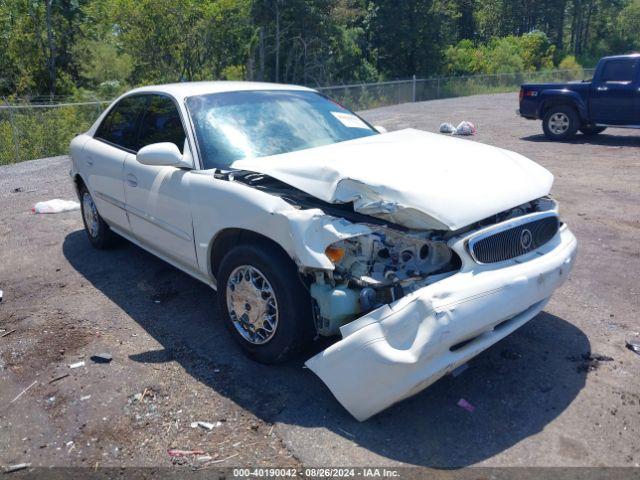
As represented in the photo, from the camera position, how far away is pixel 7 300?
5.23 meters

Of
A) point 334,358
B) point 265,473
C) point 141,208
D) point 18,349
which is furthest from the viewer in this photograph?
point 141,208

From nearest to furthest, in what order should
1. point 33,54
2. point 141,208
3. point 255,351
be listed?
point 255,351 → point 141,208 → point 33,54

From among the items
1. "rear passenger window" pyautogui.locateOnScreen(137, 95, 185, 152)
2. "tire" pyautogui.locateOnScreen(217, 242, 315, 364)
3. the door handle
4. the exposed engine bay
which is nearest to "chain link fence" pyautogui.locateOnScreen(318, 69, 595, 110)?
"rear passenger window" pyautogui.locateOnScreen(137, 95, 185, 152)

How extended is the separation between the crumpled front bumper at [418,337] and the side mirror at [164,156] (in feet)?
5.96

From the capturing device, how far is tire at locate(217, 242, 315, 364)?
3.50 metres

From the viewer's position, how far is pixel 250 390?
11.9 feet

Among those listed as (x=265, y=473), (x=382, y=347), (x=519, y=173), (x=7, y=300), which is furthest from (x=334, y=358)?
(x=7, y=300)

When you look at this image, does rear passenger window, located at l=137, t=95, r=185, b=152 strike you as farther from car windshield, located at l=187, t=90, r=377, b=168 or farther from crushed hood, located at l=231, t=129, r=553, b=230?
crushed hood, located at l=231, t=129, r=553, b=230

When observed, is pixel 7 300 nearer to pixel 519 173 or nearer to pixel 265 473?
pixel 265 473

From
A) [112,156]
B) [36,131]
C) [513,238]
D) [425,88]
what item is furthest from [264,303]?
[425,88]

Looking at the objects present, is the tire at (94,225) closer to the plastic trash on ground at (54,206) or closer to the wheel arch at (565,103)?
the plastic trash on ground at (54,206)

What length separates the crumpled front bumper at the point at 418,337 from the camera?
117 inches

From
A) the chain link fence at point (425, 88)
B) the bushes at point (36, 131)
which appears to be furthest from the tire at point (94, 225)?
the chain link fence at point (425, 88)

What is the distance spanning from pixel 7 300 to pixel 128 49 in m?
28.5
